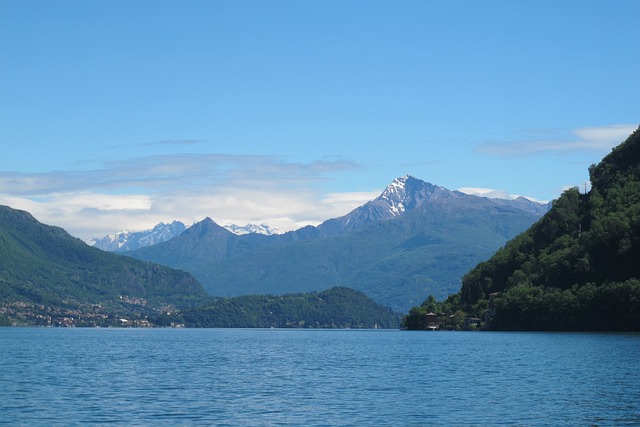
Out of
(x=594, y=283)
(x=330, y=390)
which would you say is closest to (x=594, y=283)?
(x=594, y=283)

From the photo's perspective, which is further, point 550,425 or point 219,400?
point 219,400

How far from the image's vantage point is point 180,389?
69.3 m

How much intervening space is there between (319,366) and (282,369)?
5.87m

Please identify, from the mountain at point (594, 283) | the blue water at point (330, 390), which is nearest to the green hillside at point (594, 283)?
the mountain at point (594, 283)

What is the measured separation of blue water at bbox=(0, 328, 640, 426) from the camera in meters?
53.8

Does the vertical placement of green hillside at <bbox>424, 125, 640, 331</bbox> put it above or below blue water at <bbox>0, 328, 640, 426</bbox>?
above

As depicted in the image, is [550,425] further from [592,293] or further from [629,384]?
[592,293]

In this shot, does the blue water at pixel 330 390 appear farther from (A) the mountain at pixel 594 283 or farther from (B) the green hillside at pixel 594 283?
(B) the green hillside at pixel 594 283

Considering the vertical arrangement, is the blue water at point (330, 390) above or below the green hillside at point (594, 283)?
below

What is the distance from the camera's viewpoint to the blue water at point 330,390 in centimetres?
5384

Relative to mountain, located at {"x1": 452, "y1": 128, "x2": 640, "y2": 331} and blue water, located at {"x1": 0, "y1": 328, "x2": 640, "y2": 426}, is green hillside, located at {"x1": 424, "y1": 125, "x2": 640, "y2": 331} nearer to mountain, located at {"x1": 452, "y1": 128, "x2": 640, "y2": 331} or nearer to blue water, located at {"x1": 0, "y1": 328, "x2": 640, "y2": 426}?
mountain, located at {"x1": 452, "y1": 128, "x2": 640, "y2": 331}

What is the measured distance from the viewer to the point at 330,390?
2714 inches

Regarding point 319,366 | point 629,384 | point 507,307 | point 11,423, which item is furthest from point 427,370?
point 507,307

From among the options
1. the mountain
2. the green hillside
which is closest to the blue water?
the mountain
